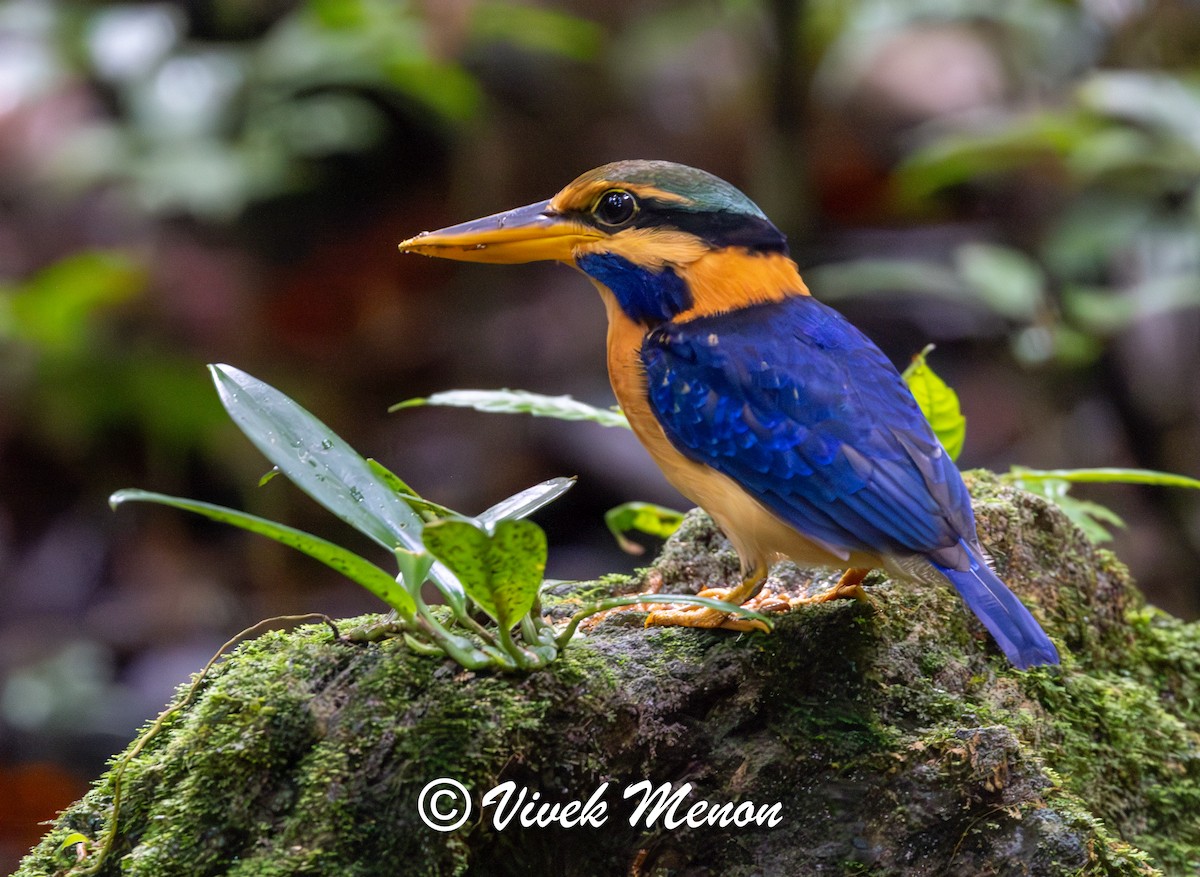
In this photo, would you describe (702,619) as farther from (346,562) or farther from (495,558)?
(346,562)

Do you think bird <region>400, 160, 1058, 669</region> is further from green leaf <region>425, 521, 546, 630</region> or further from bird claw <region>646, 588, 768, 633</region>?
green leaf <region>425, 521, 546, 630</region>

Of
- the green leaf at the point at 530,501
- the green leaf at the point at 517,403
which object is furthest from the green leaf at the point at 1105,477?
the green leaf at the point at 530,501

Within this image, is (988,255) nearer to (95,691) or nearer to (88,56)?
(95,691)

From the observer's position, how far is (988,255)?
21.3 ft

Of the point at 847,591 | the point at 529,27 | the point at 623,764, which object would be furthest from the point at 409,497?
the point at 529,27

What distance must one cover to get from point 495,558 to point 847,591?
1.14 metres

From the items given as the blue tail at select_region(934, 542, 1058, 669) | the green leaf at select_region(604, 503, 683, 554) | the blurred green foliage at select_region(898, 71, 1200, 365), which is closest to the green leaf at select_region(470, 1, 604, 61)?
the blurred green foliage at select_region(898, 71, 1200, 365)

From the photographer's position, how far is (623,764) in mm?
2836

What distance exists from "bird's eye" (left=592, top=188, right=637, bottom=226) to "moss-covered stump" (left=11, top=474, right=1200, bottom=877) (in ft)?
3.56

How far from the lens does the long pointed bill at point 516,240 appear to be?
3.45 meters

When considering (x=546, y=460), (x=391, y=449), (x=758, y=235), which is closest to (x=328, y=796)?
(x=758, y=235)

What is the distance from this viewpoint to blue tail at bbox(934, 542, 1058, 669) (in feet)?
9.27

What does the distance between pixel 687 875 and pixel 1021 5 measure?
8306 millimetres

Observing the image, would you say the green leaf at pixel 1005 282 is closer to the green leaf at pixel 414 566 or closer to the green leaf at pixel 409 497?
the green leaf at pixel 409 497
